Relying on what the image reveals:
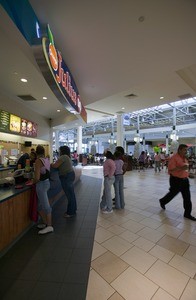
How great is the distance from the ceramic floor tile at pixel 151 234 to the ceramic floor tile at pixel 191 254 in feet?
1.57

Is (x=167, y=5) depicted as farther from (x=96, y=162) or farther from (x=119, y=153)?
(x=96, y=162)

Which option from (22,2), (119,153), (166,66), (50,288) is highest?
(166,66)

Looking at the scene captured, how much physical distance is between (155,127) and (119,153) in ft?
48.2

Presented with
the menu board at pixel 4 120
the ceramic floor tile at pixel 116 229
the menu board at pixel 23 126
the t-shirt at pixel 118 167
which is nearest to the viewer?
the ceramic floor tile at pixel 116 229

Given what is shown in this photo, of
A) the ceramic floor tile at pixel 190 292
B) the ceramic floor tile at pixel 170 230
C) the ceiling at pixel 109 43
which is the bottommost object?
the ceramic floor tile at pixel 190 292

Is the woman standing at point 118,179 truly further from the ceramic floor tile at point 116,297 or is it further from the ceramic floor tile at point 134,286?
the ceramic floor tile at point 116,297

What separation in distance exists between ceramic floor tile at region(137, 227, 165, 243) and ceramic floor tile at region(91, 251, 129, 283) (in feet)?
2.68

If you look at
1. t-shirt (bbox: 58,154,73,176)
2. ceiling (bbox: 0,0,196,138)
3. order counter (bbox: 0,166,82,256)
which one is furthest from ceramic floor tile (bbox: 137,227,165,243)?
ceiling (bbox: 0,0,196,138)

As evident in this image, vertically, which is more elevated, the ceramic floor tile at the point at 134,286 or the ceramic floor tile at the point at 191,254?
the ceramic floor tile at the point at 191,254

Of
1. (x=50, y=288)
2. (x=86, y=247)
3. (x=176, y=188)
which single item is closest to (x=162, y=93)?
(x=176, y=188)

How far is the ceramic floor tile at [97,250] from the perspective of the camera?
2.46 m

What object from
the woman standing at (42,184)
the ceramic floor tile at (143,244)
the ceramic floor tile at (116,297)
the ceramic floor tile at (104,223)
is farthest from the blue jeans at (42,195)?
the ceramic floor tile at (116,297)

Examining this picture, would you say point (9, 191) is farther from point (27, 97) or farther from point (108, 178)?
point (27, 97)

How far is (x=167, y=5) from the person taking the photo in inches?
87.9
